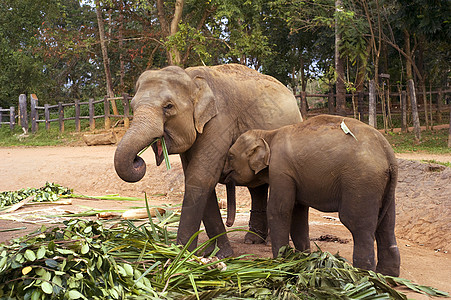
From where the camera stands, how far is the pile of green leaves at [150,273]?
3.38 meters

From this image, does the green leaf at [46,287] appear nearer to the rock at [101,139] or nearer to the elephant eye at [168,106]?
the elephant eye at [168,106]

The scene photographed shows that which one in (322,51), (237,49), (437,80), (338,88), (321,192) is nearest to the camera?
(321,192)

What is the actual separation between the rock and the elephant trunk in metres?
15.8

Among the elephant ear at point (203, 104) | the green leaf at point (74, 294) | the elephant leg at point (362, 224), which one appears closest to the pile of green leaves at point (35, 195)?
the elephant ear at point (203, 104)

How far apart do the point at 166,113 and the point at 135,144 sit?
Result: 528 mm

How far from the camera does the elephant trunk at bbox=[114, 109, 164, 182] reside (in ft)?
15.0

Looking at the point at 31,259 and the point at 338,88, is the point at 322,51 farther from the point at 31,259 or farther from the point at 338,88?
the point at 31,259

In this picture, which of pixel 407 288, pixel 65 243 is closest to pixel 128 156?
pixel 65 243

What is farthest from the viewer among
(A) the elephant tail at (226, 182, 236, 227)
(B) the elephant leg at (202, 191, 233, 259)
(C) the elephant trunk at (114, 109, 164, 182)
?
(A) the elephant tail at (226, 182, 236, 227)

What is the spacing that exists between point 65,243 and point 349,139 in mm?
2554

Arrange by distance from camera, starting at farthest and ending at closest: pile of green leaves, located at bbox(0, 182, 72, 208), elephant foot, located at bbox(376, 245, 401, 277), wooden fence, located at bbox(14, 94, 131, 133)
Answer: wooden fence, located at bbox(14, 94, 131, 133)
pile of green leaves, located at bbox(0, 182, 72, 208)
elephant foot, located at bbox(376, 245, 401, 277)

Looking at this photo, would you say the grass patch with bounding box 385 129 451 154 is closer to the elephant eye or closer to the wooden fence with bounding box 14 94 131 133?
the wooden fence with bounding box 14 94 131 133

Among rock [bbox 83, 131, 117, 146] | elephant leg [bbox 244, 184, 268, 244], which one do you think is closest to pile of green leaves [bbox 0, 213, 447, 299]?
elephant leg [bbox 244, 184, 268, 244]

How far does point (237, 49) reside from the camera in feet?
68.0
